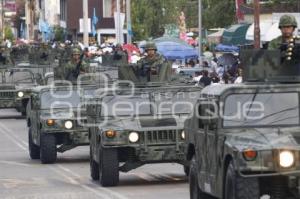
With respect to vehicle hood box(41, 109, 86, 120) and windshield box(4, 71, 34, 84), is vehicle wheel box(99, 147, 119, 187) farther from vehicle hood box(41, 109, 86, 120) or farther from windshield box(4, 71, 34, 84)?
windshield box(4, 71, 34, 84)

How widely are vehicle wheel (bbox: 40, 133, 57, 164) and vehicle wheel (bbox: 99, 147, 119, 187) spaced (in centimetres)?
464

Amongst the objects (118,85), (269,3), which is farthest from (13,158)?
(269,3)

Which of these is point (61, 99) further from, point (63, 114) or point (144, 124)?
point (144, 124)

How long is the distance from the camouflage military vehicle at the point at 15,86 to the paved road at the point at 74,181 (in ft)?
36.2

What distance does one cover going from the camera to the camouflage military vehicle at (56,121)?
70.3 ft

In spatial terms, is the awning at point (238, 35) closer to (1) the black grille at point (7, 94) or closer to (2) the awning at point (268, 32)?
(2) the awning at point (268, 32)

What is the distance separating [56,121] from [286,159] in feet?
36.5

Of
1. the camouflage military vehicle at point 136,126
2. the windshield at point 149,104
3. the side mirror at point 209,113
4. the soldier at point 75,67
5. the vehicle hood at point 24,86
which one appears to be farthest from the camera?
the vehicle hood at point 24,86

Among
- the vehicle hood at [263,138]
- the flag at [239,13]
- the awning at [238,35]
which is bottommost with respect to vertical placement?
the vehicle hood at [263,138]

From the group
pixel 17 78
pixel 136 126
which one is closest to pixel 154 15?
pixel 17 78

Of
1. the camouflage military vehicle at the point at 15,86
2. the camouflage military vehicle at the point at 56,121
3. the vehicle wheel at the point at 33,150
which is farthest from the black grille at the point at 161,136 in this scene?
the camouflage military vehicle at the point at 15,86

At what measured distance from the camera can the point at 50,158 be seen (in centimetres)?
2178

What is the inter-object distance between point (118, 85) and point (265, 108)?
8.72 m

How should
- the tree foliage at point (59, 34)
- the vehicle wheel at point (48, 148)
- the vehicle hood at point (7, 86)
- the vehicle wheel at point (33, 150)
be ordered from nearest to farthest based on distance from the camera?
the vehicle wheel at point (48, 148)
the vehicle wheel at point (33, 150)
the vehicle hood at point (7, 86)
the tree foliage at point (59, 34)
